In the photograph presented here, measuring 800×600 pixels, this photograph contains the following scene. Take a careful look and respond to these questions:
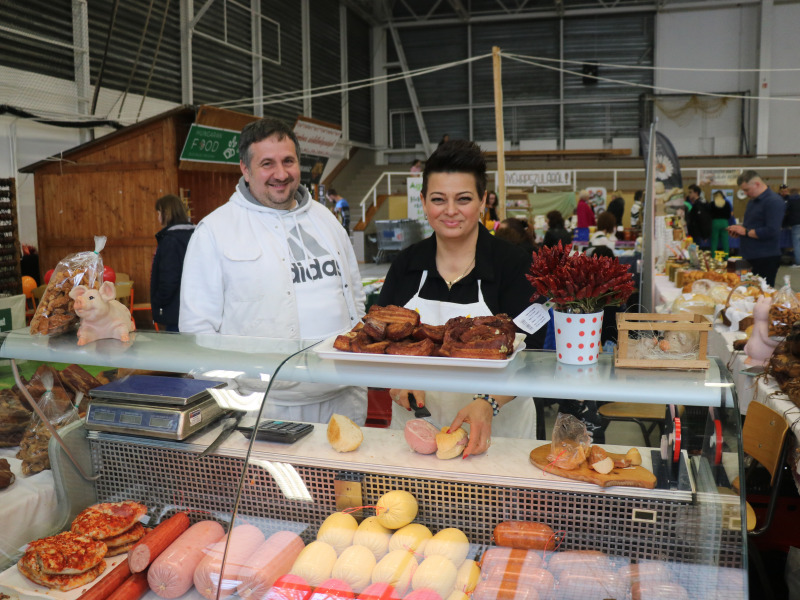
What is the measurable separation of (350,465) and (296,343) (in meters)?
0.37

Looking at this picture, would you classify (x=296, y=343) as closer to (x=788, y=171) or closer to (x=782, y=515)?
(x=782, y=515)

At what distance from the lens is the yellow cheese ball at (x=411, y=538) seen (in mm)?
1620

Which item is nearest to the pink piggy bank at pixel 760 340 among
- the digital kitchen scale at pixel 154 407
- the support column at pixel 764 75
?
the digital kitchen scale at pixel 154 407

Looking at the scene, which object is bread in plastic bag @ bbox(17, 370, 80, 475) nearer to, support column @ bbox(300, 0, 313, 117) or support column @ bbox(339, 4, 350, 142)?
support column @ bbox(300, 0, 313, 117)

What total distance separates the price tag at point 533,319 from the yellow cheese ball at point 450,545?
53 cm

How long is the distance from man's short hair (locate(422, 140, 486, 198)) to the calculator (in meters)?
0.89

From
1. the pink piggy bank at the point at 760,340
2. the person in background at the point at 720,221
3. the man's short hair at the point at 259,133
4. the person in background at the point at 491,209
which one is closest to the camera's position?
the man's short hair at the point at 259,133

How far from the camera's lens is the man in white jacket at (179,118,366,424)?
2.60 meters

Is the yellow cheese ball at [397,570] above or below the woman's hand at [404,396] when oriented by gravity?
below

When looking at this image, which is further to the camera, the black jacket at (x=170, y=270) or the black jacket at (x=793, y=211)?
the black jacket at (x=793, y=211)

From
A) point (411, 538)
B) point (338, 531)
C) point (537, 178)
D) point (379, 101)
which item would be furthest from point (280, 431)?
point (379, 101)

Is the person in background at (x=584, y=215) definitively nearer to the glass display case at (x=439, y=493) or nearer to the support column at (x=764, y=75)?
the support column at (x=764, y=75)

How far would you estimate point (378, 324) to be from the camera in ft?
5.39

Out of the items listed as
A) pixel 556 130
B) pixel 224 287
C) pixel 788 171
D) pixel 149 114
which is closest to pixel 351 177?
pixel 556 130
